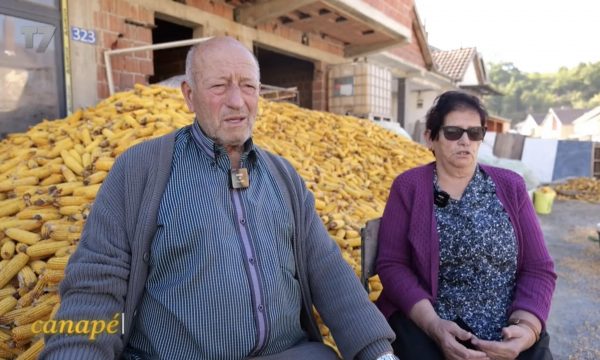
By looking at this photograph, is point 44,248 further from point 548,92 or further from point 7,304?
point 548,92

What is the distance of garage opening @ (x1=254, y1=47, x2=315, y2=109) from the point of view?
10.3m

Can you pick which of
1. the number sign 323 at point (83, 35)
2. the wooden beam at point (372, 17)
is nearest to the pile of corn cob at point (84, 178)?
the number sign 323 at point (83, 35)

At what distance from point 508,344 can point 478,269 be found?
0.35m

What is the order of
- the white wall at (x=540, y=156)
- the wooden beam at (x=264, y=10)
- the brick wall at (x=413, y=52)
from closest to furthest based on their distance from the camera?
the wooden beam at (x=264, y=10)
the white wall at (x=540, y=156)
the brick wall at (x=413, y=52)

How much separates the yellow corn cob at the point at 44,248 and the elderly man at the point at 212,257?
1190 mm

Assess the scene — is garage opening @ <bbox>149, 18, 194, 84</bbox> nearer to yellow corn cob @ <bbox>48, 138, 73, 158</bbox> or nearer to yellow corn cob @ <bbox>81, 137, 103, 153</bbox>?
yellow corn cob @ <bbox>48, 138, 73, 158</bbox>

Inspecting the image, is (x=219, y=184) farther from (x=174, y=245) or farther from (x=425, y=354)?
(x=425, y=354)

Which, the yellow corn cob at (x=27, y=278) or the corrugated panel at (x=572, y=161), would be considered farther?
the corrugated panel at (x=572, y=161)

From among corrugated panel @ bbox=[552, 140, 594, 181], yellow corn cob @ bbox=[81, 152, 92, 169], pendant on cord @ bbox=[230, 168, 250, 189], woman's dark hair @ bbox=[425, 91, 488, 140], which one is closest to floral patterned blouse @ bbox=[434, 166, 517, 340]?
woman's dark hair @ bbox=[425, 91, 488, 140]

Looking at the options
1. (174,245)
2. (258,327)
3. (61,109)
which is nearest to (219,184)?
(174,245)

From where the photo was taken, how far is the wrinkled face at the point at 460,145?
2.11m

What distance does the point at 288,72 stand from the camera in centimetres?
1121

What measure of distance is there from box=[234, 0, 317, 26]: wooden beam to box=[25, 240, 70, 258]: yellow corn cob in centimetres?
577

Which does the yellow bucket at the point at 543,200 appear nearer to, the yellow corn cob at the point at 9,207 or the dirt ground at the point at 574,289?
the dirt ground at the point at 574,289
